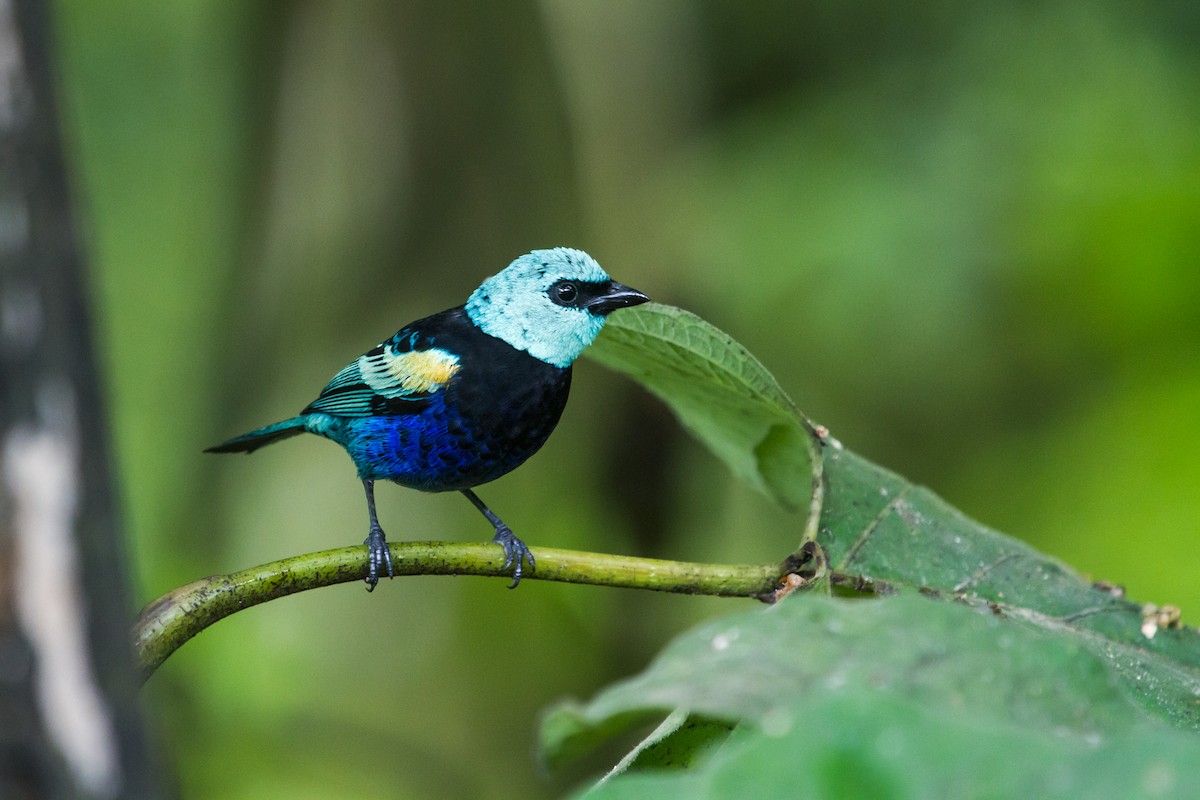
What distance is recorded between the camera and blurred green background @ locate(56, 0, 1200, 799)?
16.4 ft

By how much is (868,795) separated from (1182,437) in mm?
4378

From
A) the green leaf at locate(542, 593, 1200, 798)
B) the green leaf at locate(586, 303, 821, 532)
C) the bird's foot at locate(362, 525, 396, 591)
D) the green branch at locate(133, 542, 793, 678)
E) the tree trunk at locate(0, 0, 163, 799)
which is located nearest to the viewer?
the tree trunk at locate(0, 0, 163, 799)

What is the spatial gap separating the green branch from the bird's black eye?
93cm

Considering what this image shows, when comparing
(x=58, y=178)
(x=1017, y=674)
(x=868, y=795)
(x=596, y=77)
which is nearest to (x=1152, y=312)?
(x=596, y=77)

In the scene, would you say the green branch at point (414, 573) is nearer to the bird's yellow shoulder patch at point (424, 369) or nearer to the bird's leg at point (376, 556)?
the bird's leg at point (376, 556)

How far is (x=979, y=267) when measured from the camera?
5.04m

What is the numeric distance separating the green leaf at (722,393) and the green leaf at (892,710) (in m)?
0.70

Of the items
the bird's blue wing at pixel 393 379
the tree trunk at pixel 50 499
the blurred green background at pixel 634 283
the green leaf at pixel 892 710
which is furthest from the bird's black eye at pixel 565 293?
the blurred green background at pixel 634 283

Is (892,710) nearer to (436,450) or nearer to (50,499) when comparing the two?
(50,499)

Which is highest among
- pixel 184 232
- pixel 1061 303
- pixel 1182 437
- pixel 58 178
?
pixel 58 178

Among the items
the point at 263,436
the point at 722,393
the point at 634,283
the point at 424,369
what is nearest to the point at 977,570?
A: the point at 722,393

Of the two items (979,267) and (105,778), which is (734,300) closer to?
(979,267)

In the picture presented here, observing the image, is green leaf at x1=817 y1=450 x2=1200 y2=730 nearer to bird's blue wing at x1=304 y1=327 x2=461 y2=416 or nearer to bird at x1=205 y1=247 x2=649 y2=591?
bird at x1=205 y1=247 x2=649 y2=591

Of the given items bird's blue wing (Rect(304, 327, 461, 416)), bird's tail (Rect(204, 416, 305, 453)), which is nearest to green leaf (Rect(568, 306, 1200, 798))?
bird's blue wing (Rect(304, 327, 461, 416))
